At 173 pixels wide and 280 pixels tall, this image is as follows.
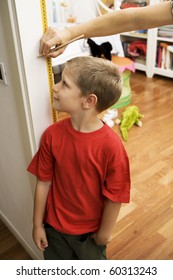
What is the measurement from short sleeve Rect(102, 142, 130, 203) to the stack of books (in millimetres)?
2965

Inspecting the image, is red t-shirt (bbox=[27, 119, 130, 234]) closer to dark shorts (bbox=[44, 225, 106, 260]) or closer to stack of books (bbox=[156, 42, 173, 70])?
dark shorts (bbox=[44, 225, 106, 260])

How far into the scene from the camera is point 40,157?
915 millimetres

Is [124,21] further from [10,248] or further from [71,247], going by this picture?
[10,248]

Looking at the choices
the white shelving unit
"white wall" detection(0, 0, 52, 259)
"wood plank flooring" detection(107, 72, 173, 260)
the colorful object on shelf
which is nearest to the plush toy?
the colorful object on shelf

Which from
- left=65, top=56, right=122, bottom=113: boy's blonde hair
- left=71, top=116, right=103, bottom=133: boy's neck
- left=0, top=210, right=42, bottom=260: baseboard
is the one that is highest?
left=65, top=56, right=122, bottom=113: boy's blonde hair

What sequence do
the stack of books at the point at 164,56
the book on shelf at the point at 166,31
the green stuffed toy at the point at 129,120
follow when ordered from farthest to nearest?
the stack of books at the point at 164,56 → the book on shelf at the point at 166,31 → the green stuffed toy at the point at 129,120

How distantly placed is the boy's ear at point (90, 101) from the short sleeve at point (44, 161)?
17 centimetres

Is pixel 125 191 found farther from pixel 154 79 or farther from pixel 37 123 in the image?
pixel 154 79

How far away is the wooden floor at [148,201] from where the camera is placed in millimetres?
1440

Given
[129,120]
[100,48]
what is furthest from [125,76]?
[129,120]

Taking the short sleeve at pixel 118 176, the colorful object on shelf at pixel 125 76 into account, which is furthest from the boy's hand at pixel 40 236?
the colorful object on shelf at pixel 125 76

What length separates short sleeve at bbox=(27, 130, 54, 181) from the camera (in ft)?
2.95

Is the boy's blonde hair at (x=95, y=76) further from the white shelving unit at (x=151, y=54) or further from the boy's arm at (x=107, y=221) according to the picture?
the white shelving unit at (x=151, y=54)

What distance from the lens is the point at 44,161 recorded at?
913 millimetres
